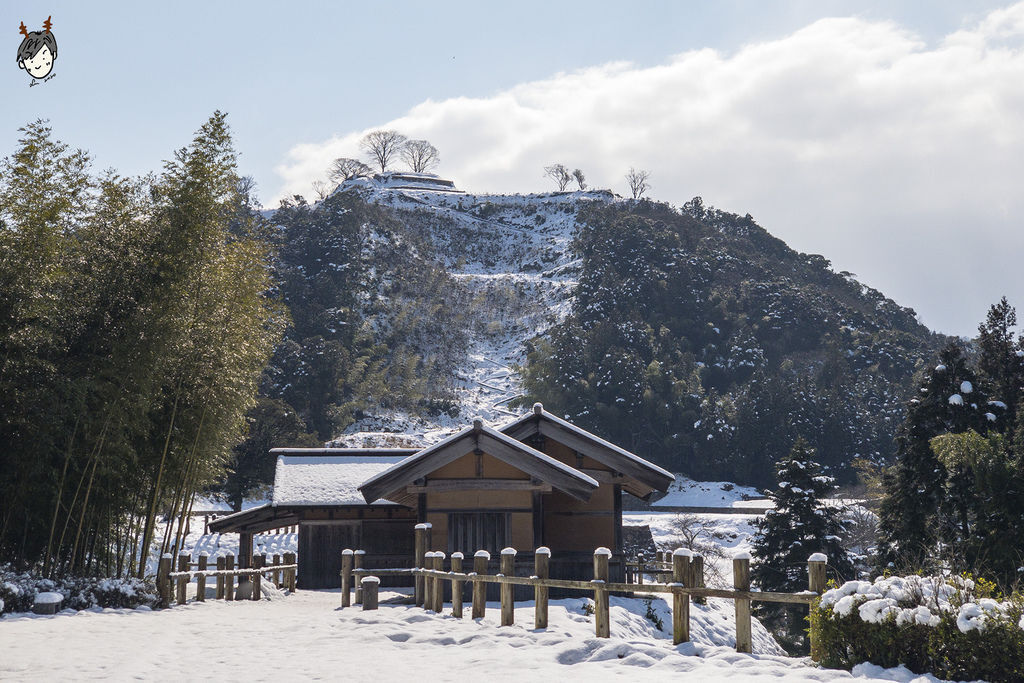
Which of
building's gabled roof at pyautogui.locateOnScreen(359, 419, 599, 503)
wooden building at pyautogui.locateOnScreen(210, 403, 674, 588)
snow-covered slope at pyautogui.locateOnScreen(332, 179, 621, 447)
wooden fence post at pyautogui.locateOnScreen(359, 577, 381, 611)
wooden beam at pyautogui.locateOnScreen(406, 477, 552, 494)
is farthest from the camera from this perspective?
snow-covered slope at pyautogui.locateOnScreen(332, 179, 621, 447)

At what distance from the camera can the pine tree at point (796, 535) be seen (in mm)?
26344

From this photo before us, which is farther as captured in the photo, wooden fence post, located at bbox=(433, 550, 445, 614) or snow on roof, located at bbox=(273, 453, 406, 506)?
snow on roof, located at bbox=(273, 453, 406, 506)

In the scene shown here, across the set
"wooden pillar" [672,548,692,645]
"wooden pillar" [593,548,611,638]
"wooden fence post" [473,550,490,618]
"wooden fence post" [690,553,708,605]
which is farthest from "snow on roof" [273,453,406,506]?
"wooden fence post" [690,553,708,605]

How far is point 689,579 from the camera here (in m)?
8.63

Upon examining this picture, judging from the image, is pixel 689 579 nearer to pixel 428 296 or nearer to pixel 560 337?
pixel 560 337

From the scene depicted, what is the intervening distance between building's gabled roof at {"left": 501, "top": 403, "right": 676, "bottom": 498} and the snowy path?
4.67m

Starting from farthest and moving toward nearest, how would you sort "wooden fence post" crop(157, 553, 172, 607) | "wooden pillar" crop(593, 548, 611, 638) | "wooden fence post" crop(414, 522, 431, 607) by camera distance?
"wooden fence post" crop(157, 553, 172, 607) → "wooden fence post" crop(414, 522, 431, 607) → "wooden pillar" crop(593, 548, 611, 638)

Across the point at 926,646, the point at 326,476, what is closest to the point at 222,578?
the point at 326,476

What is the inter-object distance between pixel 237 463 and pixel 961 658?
37.9 metres

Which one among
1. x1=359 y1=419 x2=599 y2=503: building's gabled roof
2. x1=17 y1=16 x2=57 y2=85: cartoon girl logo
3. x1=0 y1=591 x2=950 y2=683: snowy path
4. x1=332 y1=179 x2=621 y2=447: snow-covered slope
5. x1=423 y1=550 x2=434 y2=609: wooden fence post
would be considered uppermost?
x1=332 y1=179 x2=621 y2=447: snow-covered slope

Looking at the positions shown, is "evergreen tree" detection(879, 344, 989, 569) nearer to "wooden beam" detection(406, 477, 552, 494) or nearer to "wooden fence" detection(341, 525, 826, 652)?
"wooden beam" detection(406, 477, 552, 494)

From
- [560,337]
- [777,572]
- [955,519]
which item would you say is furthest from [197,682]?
[560,337]

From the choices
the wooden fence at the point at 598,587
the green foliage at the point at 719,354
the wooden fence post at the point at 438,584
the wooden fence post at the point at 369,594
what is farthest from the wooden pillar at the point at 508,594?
the green foliage at the point at 719,354

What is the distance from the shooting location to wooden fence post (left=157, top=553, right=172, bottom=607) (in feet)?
52.8
